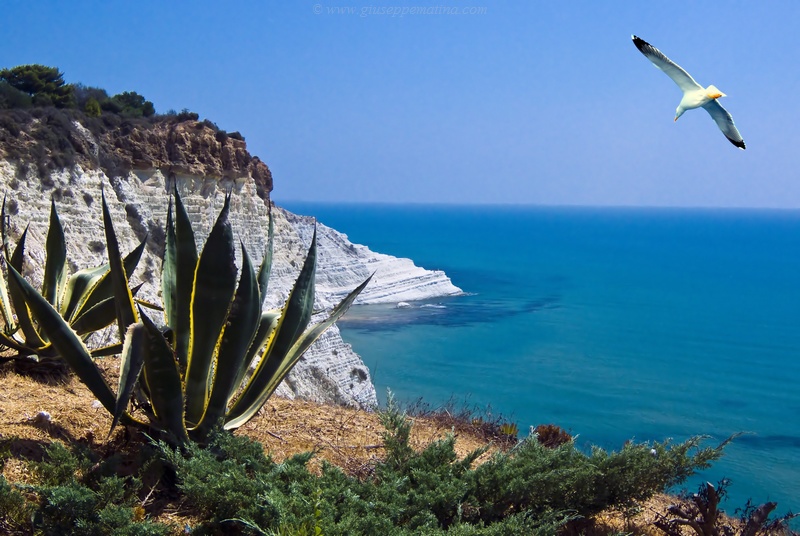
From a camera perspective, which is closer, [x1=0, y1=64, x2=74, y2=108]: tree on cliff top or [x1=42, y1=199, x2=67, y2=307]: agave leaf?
[x1=42, y1=199, x2=67, y2=307]: agave leaf

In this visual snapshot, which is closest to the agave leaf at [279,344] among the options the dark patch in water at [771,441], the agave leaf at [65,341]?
the agave leaf at [65,341]

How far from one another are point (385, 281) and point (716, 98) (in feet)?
137

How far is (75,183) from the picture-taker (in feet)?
41.7

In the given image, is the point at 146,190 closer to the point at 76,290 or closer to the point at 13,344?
the point at 76,290

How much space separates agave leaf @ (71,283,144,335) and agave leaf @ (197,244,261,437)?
4.63 feet

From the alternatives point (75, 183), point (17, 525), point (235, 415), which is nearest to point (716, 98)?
point (235, 415)

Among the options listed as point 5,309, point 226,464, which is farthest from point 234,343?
point 5,309

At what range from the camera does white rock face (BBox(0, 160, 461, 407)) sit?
11.5m

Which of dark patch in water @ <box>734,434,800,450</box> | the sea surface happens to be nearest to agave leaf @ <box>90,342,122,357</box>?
the sea surface

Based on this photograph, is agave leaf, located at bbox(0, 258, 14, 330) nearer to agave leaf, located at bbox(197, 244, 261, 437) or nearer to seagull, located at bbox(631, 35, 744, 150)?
agave leaf, located at bbox(197, 244, 261, 437)

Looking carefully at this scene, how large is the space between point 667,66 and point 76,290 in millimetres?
4289

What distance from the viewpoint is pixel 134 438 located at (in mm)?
3713

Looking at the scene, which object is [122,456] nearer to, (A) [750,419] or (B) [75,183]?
(B) [75,183]

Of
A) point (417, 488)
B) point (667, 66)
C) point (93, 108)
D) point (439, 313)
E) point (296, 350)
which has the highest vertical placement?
point (93, 108)
